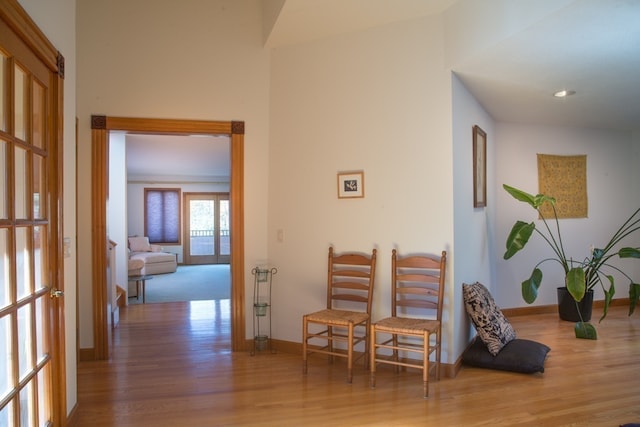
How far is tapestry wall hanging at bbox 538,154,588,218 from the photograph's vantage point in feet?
18.2

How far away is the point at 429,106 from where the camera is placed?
11.4 feet

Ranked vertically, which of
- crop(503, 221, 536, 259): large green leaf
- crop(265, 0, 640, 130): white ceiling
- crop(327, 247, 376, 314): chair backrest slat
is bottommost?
crop(327, 247, 376, 314): chair backrest slat

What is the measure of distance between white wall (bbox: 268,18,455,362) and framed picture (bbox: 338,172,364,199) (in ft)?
0.15

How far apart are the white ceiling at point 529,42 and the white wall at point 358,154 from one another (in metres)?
0.21

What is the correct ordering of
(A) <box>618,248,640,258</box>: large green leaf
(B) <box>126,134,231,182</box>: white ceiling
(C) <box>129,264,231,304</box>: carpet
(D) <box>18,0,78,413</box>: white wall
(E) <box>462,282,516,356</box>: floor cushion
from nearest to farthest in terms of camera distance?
(D) <box>18,0,78,413</box>: white wall < (E) <box>462,282,516,356</box>: floor cushion < (A) <box>618,248,640,258</box>: large green leaf < (B) <box>126,134,231,182</box>: white ceiling < (C) <box>129,264,231,304</box>: carpet

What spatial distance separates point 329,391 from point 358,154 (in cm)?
191

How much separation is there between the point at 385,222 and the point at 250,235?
1301 mm

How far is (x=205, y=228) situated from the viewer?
38.1 ft

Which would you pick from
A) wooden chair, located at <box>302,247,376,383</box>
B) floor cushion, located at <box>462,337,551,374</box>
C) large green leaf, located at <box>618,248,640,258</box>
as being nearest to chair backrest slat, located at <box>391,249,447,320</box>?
wooden chair, located at <box>302,247,376,383</box>

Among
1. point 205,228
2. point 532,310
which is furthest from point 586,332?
point 205,228

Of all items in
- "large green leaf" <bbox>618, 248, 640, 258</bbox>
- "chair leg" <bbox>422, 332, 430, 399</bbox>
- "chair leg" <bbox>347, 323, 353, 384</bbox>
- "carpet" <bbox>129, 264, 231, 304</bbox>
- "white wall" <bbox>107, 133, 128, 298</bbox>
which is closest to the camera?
"chair leg" <bbox>422, 332, 430, 399</bbox>

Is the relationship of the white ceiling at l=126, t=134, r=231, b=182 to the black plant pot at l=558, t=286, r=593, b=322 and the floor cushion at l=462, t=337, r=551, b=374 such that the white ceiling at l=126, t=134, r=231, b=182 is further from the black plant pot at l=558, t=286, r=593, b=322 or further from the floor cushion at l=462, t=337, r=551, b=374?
the black plant pot at l=558, t=286, r=593, b=322

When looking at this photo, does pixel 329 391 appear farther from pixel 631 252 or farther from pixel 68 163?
pixel 631 252

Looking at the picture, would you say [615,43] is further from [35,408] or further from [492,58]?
[35,408]
